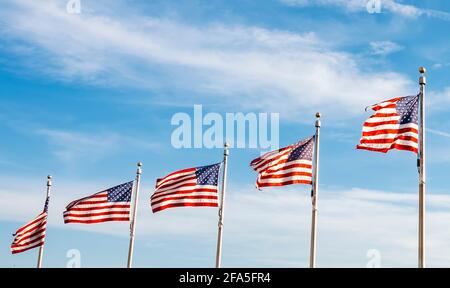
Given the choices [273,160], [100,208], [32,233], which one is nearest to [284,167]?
[273,160]

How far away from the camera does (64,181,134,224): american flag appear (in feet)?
137

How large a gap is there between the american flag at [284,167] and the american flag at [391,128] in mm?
4183

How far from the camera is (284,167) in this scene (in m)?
35.6

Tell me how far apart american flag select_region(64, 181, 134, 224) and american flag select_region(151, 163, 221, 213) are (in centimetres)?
395

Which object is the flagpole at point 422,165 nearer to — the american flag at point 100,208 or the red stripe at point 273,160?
the red stripe at point 273,160

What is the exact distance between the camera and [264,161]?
3556 cm

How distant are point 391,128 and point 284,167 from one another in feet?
18.6

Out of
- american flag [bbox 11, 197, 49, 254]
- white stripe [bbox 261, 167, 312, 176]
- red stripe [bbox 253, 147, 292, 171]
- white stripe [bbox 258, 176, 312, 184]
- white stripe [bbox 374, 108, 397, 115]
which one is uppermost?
white stripe [bbox 374, 108, 397, 115]

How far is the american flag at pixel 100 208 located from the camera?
41844mm

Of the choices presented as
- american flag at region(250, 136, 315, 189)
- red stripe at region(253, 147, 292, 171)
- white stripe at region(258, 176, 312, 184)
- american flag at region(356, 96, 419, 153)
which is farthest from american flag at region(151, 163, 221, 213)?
american flag at region(356, 96, 419, 153)

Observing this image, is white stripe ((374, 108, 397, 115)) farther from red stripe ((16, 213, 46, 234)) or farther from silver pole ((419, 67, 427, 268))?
red stripe ((16, 213, 46, 234))
